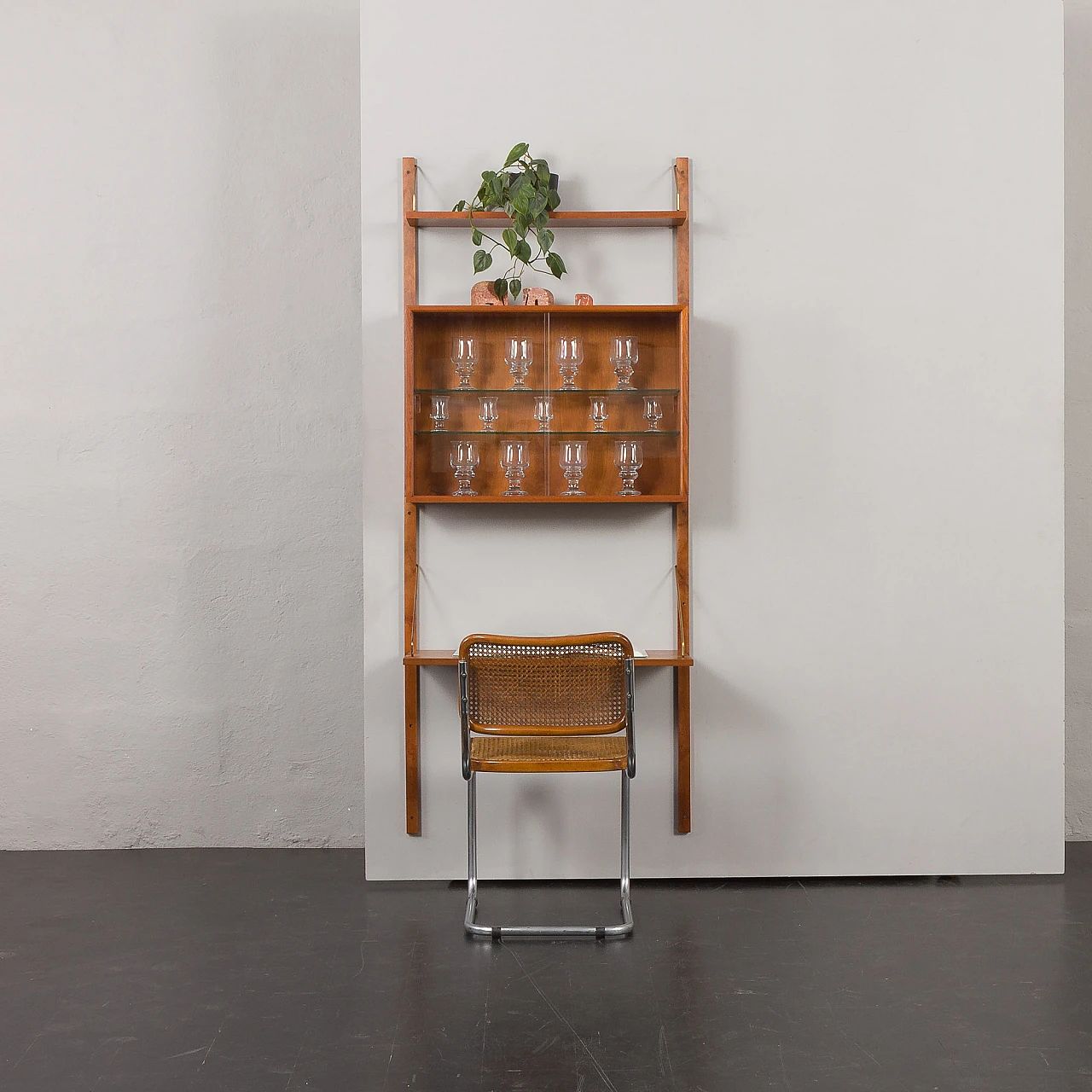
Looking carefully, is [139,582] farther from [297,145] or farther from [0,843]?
[297,145]

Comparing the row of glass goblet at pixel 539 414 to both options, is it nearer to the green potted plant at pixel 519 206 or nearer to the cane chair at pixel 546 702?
the green potted plant at pixel 519 206

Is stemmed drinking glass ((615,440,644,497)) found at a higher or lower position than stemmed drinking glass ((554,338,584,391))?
lower

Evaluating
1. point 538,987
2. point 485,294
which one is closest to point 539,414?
point 485,294

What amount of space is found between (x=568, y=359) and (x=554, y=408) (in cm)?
17

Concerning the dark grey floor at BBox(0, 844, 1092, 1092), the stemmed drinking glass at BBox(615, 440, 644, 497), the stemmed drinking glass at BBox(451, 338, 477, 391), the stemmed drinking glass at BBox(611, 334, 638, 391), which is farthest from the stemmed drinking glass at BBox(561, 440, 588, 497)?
the dark grey floor at BBox(0, 844, 1092, 1092)

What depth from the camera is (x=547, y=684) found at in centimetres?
302

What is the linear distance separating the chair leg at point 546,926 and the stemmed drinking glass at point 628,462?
0.96 m

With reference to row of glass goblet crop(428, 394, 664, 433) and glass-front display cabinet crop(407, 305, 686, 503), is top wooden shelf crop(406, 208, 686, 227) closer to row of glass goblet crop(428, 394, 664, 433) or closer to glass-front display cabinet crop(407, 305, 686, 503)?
glass-front display cabinet crop(407, 305, 686, 503)

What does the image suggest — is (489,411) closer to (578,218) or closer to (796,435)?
(578,218)

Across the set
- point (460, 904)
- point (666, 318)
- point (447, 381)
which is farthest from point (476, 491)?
point (460, 904)

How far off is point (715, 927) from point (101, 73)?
3.90 m

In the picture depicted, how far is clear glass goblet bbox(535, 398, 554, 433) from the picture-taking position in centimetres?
343

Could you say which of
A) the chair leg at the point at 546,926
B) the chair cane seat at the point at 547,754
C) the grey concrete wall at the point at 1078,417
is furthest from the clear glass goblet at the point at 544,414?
the grey concrete wall at the point at 1078,417

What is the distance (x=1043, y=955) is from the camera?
2.86m
